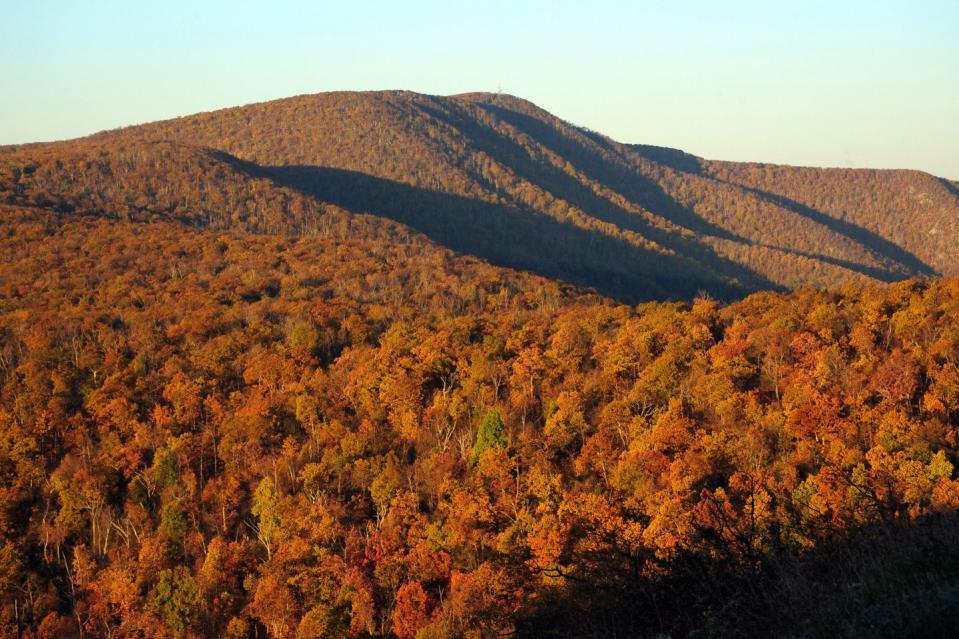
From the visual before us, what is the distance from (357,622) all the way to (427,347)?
1467 inches

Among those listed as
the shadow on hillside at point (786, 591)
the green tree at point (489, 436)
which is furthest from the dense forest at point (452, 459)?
the green tree at point (489, 436)

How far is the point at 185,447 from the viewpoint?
65125mm

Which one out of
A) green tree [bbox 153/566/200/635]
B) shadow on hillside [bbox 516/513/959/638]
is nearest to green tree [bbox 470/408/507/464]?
green tree [bbox 153/566/200/635]

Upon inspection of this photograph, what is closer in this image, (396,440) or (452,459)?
(452,459)

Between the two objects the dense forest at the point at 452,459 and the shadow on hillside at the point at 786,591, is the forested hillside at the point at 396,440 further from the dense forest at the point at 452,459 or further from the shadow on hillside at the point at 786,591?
the shadow on hillside at the point at 786,591

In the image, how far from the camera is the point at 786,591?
8.46 metres

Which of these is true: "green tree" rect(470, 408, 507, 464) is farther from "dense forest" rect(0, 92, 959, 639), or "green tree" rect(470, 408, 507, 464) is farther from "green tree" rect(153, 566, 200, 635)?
"green tree" rect(153, 566, 200, 635)

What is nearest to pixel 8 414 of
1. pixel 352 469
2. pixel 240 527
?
pixel 240 527

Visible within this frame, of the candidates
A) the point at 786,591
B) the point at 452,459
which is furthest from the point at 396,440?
the point at 786,591

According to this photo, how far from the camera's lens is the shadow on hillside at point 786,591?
7586mm

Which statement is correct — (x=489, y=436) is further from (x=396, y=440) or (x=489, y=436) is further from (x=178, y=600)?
(x=178, y=600)

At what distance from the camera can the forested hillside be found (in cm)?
4497

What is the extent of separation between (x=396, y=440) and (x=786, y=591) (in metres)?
59.2

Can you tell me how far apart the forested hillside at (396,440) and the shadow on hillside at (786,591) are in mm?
3294
